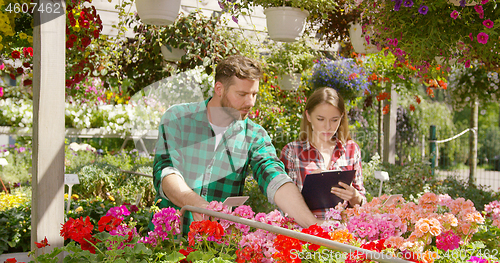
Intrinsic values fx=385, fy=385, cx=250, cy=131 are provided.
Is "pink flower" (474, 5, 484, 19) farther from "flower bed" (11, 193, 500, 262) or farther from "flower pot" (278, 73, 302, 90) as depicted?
"flower pot" (278, 73, 302, 90)

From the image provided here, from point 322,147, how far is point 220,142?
2.09 ft

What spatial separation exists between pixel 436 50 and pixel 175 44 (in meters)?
1.72

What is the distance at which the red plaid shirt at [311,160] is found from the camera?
1906mm

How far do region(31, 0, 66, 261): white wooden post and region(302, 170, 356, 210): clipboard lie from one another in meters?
0.87

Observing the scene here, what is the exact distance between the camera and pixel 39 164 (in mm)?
1261

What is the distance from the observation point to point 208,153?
1.61 meters

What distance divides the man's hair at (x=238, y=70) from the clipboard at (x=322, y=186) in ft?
1.56

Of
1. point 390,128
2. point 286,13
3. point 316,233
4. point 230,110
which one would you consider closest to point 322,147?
point 230,110

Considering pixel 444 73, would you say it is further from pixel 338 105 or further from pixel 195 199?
pixel 195 199

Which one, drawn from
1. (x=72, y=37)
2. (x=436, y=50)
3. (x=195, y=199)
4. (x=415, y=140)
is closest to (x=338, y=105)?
(x=436, y=50)

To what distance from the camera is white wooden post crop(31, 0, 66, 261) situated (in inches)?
49.9

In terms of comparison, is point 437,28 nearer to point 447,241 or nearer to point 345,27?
point 447,241

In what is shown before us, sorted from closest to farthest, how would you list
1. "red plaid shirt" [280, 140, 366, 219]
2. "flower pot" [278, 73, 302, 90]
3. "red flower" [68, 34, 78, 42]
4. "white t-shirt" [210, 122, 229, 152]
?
"white t-shirt" [210, 122, 229, 152], "red flower" [68, 34, 78, 42], "red plaid shirt" [280, 140, 366, 219], "flower pot" [278, 73, 302, 90]

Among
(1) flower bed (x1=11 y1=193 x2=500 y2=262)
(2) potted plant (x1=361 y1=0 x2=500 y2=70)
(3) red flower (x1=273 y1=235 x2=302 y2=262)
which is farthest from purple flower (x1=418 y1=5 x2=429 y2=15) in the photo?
(3) red flower (x1=273 y1=235 x2=302 y2=262)
